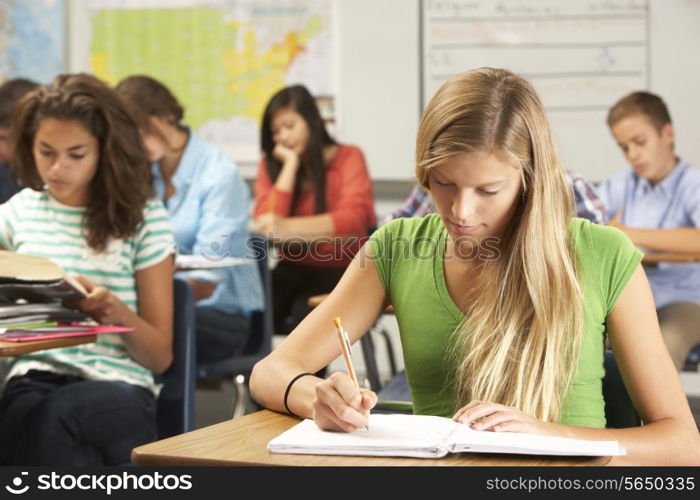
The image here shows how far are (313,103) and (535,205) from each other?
3236mm

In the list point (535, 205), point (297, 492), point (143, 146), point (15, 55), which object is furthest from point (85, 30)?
point (297, 492)

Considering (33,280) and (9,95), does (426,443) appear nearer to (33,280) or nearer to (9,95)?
(33,280)

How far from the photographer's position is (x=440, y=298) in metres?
1.58

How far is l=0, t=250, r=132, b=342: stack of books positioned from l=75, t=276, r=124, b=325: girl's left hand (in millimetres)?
21

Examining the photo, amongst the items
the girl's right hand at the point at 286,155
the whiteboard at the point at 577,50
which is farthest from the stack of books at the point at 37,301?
the whiteboard at the point at 577,50

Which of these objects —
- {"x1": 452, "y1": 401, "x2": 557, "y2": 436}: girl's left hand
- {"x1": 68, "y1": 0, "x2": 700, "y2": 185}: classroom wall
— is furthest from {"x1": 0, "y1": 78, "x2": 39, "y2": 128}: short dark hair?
{"x1": 452, "y1": 401, "x2": 557, "y2": 436}: girl's left hand

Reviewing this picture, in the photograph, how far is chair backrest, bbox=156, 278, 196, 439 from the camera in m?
2.30

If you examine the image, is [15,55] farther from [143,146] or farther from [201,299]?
Result: [143,146]

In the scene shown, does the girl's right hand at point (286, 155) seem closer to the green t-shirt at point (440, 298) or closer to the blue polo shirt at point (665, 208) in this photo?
the blue polo shirt at point (665, 208)

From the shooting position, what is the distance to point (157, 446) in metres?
1.19

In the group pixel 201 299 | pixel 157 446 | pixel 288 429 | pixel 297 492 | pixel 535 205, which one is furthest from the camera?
pixel 201 299

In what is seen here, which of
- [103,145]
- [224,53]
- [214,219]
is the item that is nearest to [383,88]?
[224,53]

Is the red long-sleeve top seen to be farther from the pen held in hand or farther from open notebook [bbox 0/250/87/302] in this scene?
the pen held in hand

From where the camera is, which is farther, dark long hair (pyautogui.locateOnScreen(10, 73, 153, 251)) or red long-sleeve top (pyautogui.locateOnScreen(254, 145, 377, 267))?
red long-sleeve top (pyautogui.locateOnScreen(254, 145, 377, 267))
